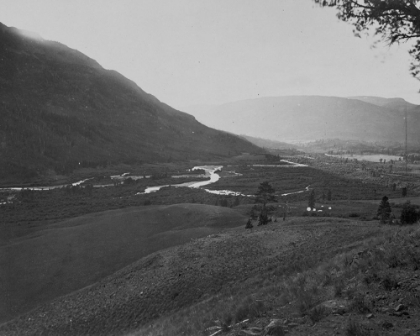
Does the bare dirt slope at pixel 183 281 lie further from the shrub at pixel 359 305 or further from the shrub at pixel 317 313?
the shrub at pixel 359 305

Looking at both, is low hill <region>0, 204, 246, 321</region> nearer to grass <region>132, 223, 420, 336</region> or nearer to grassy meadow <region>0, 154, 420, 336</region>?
grassy meadow <region>0, 154, 420, 336</region>

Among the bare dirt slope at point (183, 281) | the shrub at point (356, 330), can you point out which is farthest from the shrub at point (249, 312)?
the bare dirt slope at point (183, 281)

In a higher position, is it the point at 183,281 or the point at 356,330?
the point at 356,330

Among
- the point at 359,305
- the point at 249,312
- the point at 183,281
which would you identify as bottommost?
the point at 183,281

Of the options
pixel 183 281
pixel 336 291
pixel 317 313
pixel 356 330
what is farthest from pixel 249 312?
pixel 183 281

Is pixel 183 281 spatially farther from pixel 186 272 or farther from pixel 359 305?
pixel 359 305

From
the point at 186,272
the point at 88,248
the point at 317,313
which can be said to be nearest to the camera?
the point at 317,313
